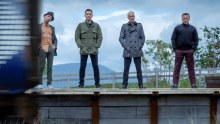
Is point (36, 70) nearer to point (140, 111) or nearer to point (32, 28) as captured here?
point (32, 28)

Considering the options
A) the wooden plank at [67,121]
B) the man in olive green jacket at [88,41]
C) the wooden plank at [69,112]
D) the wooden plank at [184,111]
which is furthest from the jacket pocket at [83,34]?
the wooden plank at [184,111]

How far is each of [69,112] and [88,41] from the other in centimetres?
155

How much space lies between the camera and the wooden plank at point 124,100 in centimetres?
1498

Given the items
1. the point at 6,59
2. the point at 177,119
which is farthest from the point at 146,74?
the point at 6,59

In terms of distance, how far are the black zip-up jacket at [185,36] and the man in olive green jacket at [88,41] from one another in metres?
1.53

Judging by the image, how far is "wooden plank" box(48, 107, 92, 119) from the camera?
15148mm

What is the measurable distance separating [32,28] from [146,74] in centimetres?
2422

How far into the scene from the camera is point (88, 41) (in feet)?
48.4

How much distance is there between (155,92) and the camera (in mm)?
14688

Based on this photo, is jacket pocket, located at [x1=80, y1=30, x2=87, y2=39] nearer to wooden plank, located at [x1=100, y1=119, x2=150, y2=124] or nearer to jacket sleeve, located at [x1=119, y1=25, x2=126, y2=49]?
jacket sleeve, located at [x1=119, y1=25, x2=126, y2=49]

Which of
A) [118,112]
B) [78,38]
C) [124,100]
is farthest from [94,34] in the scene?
[118,112]

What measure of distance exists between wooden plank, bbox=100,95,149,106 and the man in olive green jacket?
0.54 meters

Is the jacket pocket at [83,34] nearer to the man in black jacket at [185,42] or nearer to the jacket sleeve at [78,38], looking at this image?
the jacket sleeve at [78,38]

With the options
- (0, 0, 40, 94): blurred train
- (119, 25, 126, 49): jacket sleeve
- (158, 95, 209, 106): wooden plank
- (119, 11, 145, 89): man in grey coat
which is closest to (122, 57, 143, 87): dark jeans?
(119, 11, 145, 89): man in grey coat
